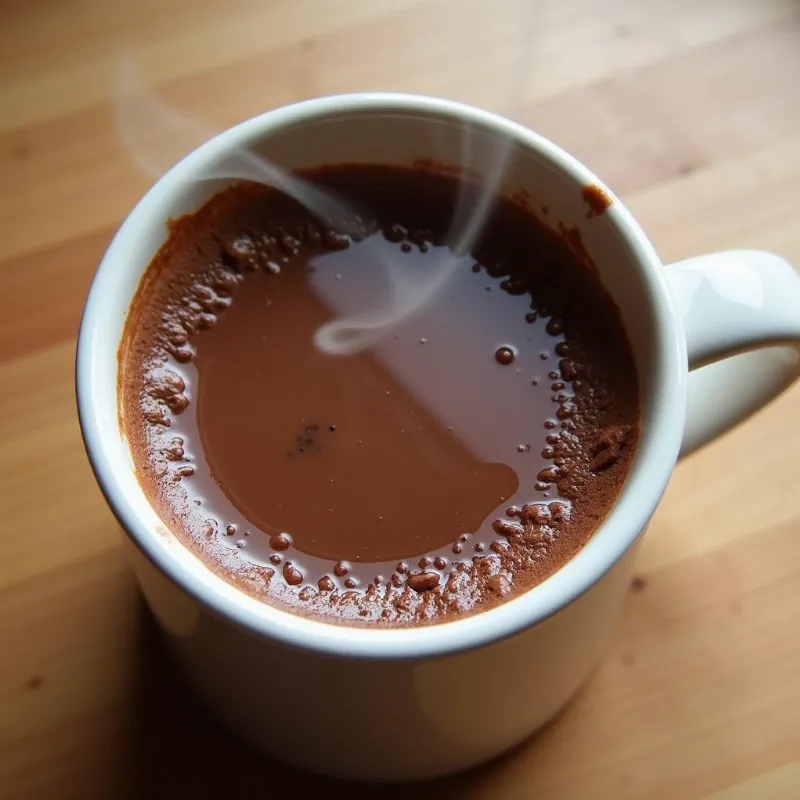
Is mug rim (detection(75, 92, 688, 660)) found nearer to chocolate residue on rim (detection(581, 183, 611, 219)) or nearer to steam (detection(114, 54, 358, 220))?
chocolate residue on rim (detection(581, 183, 611, 219))

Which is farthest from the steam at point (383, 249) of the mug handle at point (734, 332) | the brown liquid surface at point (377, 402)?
the mug handle at point (734, 332)

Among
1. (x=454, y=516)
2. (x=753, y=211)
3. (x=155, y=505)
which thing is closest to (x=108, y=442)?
→ (x=155, y=505)

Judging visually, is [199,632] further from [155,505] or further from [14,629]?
[14,629]

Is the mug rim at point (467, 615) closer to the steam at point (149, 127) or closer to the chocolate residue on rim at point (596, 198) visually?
the chocolate residue on rim at point (596, 198)

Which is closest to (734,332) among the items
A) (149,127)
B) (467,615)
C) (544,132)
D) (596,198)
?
(596,198)

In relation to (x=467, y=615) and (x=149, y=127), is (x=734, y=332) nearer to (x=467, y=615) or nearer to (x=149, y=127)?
(x=467, y=615)

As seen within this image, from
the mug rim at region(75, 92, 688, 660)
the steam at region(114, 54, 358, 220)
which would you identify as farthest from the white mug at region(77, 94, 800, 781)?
the steam at region(114, 54, 358, 220)
